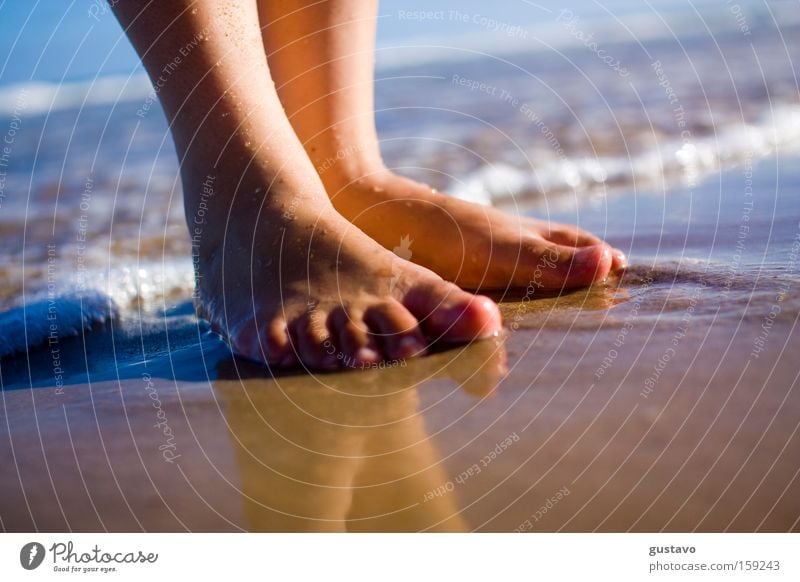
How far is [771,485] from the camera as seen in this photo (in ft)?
2.53

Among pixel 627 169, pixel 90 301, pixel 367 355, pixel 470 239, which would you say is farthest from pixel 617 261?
pixel 627 169

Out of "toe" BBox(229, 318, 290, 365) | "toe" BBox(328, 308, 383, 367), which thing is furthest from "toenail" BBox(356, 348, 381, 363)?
"toe" BBox(229, 318, 290, 365)

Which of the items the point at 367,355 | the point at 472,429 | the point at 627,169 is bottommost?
the point at 472,429

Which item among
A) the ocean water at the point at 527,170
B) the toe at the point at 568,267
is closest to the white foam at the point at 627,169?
the ocean water at the point at 527,170

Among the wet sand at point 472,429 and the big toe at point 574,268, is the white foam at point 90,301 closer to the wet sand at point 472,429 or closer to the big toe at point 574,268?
the wet sand at point 472,429

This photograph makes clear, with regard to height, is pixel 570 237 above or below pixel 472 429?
above

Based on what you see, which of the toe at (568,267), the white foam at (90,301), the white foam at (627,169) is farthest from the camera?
the white foam at (627,169)

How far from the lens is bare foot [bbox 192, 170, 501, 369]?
1.20 metres

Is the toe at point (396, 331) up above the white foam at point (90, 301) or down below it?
below

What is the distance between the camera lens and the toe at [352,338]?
3.85 ft

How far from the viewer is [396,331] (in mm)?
1193

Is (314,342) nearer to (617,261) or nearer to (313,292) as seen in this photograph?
(313,292)

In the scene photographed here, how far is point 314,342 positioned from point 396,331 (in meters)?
0.11

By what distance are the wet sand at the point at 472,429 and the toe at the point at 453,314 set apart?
32mm
